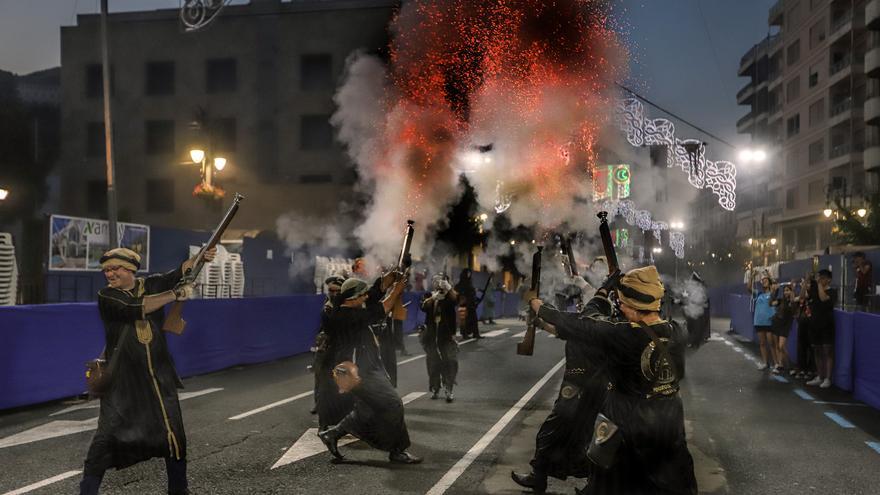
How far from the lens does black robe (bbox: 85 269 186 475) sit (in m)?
5.27

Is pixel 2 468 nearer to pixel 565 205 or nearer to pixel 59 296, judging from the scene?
pixel 59 296

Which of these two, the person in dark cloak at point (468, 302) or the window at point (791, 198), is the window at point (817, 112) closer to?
the window at point (791, 198)

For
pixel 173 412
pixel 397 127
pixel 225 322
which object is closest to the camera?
pixel 173 412

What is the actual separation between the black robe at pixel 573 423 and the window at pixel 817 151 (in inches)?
2339

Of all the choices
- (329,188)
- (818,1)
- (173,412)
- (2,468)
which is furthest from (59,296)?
(818,1)

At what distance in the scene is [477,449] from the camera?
8047 millimetres

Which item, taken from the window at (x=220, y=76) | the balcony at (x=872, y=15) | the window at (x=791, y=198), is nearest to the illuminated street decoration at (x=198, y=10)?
the window at (x=220, y=76)

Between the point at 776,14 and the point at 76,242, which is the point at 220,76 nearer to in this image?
the point at 76,242

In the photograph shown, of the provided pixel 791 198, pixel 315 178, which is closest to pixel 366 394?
Answer: pixel 315 178

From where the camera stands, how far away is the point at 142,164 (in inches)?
1807

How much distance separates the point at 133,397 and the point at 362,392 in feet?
8.18

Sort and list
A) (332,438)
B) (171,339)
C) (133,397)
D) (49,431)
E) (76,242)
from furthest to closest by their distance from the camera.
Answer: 1. (76,242)
2. (171,339)
3. (49,431)
4. (332,438)
5. (133,397)

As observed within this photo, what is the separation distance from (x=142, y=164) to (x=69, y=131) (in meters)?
4.69

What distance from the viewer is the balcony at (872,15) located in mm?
48812
